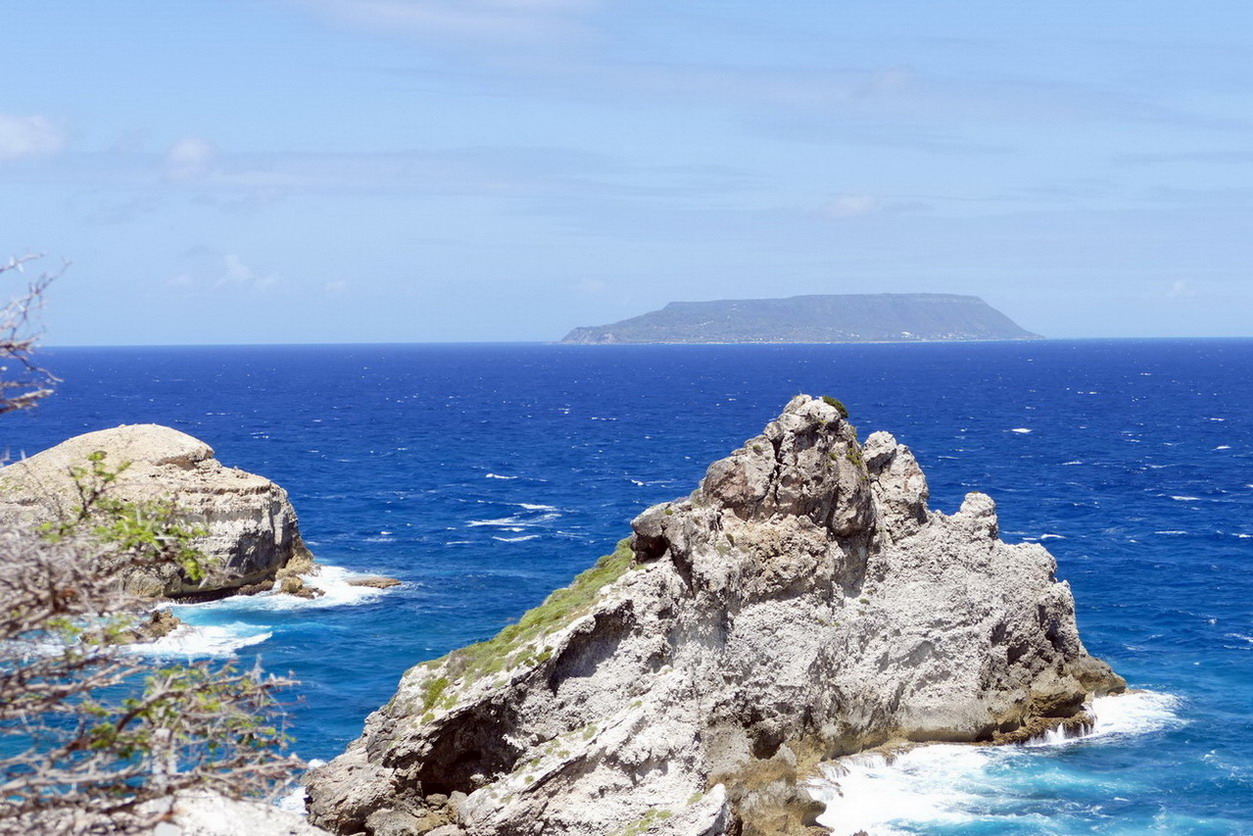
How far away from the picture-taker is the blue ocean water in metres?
43.3

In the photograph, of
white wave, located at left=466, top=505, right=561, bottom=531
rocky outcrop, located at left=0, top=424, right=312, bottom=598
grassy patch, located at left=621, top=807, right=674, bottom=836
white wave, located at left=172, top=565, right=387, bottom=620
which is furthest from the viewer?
white wave, located at left=466, top=505, right=561, bottom=531

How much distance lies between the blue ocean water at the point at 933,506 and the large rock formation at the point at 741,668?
7.93ft

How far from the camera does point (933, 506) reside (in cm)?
8906

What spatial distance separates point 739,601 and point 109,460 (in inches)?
1768

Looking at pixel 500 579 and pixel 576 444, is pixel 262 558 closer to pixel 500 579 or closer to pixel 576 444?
pixel 500 579

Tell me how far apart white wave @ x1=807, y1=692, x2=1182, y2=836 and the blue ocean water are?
0.10m

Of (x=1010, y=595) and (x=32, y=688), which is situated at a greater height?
(x=32, y=688)

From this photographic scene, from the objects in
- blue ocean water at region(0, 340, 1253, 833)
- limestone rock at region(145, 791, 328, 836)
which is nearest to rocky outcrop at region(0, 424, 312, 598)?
blue ocean water at region(0, 340, 1253, 833)

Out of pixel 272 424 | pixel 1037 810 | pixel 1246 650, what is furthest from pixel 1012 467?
pixel 272 424

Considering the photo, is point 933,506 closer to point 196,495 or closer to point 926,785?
point 926,785

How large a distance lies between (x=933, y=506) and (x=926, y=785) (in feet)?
158

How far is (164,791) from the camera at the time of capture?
48.0 ft

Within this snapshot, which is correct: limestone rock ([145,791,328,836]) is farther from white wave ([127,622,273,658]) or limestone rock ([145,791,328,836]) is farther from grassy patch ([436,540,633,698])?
white wave ([127,622,273,658])

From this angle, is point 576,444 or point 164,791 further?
point 576,444
